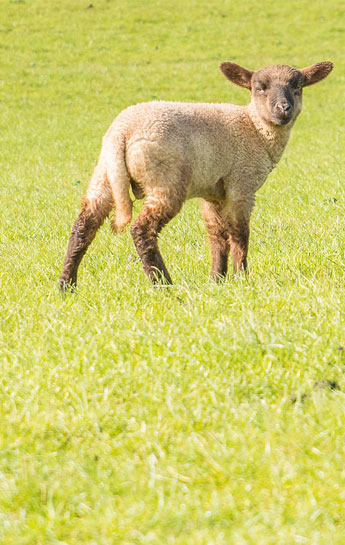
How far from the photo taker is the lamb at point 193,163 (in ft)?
17.4

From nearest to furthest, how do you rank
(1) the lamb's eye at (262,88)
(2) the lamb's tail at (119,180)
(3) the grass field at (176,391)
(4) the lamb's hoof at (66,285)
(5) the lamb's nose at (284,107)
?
(3) the grass field at (176,391), (2) the lamb's tail at (119,180), (4) the lamb's hoof at (66,285), (5) the lamb's nose at (284,107), (1) the lamb's eye at (262,88)

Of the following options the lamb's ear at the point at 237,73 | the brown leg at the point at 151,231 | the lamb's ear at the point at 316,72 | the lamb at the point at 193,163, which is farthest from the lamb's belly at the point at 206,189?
the lamb's ear at the point at 316,72

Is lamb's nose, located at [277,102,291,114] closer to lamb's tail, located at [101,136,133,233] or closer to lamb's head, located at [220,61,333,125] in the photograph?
lamb's head, located at [220,61,333,125]

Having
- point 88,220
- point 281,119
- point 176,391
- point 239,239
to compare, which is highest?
point 281,119

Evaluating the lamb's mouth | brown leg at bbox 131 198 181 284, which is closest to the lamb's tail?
brown leg at bbox 131 198 181 284

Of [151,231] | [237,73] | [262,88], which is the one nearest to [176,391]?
[151,231]

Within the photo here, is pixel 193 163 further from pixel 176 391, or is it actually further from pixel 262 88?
pixel 176 391

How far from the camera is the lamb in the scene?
530 cm

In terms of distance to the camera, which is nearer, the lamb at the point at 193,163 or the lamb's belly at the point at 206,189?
the lamb at the point at 193,163

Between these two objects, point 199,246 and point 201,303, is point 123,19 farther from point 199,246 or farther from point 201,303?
point 201,303

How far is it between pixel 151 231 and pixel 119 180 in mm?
439

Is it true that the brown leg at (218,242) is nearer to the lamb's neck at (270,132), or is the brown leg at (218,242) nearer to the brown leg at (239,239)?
the brown leg at (239,239)

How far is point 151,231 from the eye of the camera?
17.4ft

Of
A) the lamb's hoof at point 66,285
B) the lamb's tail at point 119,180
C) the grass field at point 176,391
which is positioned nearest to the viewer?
the grass field at point 176,391
